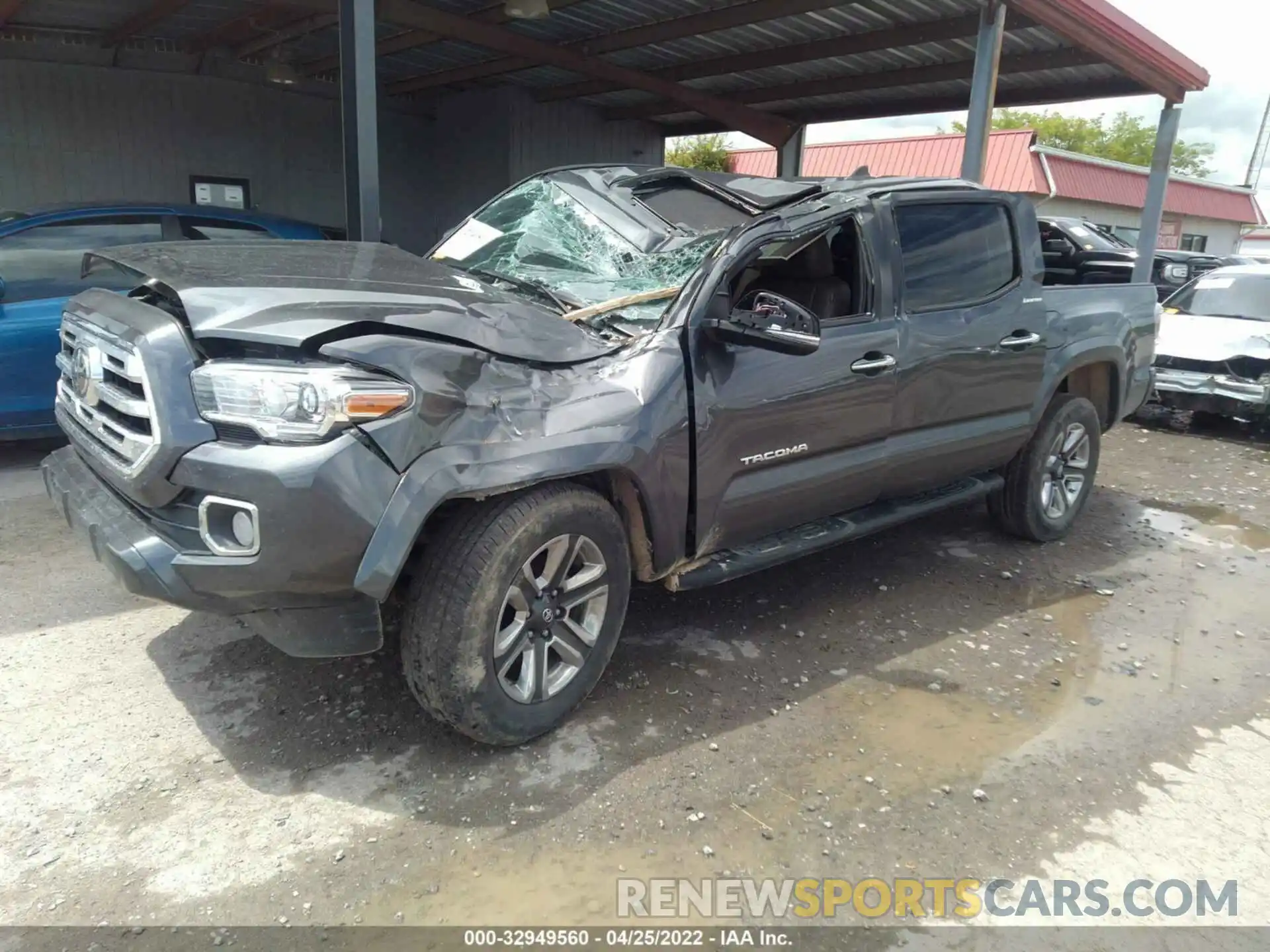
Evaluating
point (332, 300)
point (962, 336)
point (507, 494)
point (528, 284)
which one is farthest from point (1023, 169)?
point (332, 300)

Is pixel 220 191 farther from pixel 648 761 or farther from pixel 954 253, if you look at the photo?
pixel 648 761

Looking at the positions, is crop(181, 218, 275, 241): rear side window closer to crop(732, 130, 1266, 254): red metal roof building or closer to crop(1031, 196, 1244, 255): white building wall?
crop(732, 130, 1266, 254): red metal roof building

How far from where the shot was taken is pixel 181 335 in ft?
8.57

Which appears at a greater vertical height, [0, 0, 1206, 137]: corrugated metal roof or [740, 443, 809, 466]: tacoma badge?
[0, 0, 1206, 137]: corrugated metal roof

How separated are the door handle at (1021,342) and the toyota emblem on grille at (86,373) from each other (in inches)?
156

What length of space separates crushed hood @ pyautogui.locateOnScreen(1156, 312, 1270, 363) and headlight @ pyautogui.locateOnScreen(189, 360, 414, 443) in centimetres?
828

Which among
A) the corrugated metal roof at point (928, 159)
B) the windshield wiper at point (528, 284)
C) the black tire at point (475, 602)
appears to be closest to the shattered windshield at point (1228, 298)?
the windshield wiper at point (528, 284)

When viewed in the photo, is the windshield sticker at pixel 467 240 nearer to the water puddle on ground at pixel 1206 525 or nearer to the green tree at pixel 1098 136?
the water puddle on ground at pixel 1206 525

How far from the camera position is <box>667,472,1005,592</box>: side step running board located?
347 centimetres

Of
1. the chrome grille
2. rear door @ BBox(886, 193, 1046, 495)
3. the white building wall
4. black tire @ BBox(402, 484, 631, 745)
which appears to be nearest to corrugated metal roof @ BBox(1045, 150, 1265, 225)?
the white building wall

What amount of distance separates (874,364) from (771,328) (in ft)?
2.91

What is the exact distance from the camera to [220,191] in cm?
1184

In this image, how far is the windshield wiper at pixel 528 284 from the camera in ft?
11.5

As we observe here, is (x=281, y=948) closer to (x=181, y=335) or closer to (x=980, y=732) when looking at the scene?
(x=181, y=335)
